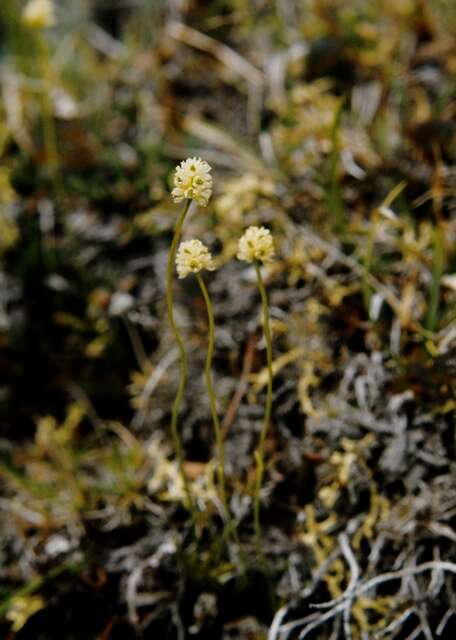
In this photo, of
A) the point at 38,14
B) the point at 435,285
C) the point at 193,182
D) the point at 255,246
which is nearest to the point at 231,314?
the point at 435,285

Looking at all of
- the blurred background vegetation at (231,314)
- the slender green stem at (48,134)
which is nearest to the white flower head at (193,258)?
the blurred background vegetation at (231,314)

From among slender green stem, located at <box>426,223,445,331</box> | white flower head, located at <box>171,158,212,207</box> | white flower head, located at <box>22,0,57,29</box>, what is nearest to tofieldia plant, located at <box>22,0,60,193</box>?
white flower head, located at <box>22,0,57,29</box>

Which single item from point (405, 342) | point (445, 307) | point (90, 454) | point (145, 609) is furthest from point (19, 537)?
point (445, 307)

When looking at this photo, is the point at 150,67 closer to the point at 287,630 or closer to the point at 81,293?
the point at 81,293

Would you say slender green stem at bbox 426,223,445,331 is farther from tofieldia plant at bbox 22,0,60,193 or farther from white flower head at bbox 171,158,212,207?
tofieldia plant at bbox 22,0,60,193

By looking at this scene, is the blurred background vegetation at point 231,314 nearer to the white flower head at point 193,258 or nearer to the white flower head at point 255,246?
the white flower head at point 255,246

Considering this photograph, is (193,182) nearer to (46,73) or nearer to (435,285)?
(435,285)
